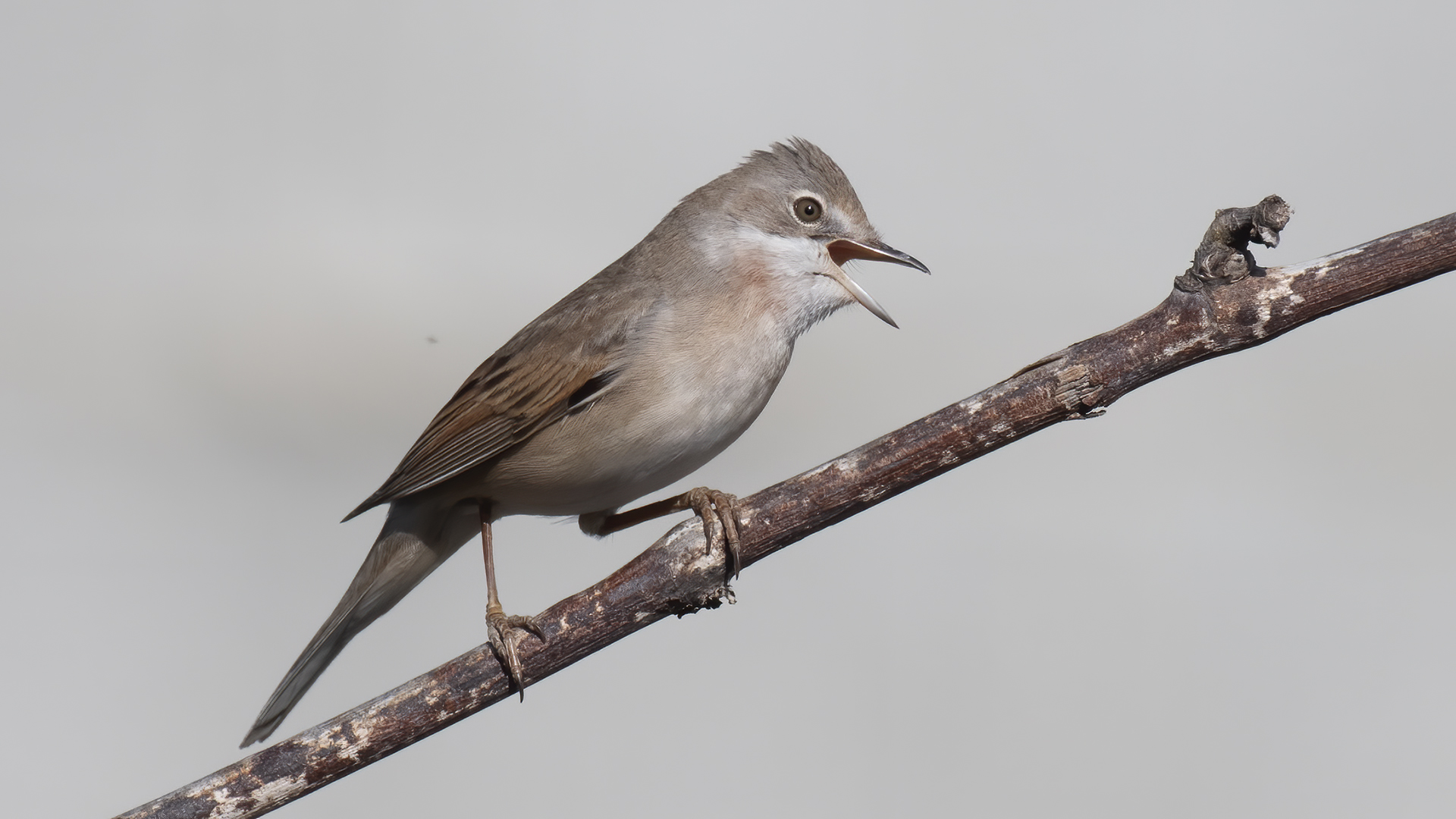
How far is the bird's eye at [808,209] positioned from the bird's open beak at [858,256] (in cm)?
9

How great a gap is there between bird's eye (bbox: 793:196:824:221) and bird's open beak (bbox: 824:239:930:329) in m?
0.09

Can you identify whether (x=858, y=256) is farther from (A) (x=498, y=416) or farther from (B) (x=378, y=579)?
(B) (x=378, y=579)

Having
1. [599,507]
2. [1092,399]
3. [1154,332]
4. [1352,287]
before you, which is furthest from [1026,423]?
[599,507]

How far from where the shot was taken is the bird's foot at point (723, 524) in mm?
2324

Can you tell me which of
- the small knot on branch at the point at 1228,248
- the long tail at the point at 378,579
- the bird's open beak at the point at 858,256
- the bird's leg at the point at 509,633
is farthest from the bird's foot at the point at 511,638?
the small knot on branch at the point at 1228,248

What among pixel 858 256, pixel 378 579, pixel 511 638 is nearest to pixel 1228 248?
pixel 858 256

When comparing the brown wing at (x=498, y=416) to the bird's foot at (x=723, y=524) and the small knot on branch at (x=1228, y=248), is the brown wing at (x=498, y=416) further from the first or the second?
the small knot on branch at (x=1228, y=248)

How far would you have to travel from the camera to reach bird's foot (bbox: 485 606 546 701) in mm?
2379

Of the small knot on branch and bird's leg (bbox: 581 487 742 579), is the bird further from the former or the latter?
the small knot on branch

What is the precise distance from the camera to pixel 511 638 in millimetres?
2424

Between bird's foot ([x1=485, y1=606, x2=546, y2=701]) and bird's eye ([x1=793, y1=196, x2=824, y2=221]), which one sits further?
bird's eye ([x1=793, y1=196, x2=824, y2=221])

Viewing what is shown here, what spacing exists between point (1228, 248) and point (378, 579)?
2289mm

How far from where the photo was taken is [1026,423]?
7.02 feet

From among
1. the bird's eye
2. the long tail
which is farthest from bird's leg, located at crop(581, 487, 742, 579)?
the bird's eye
